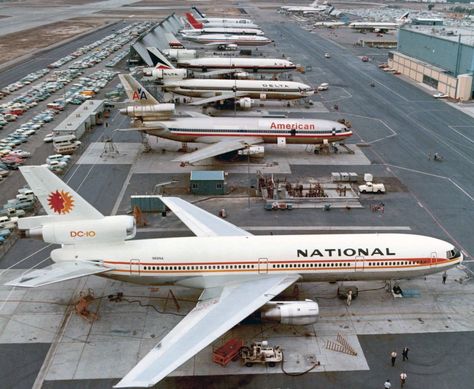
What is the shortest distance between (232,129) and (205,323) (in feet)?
161

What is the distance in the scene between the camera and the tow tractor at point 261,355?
115 ft

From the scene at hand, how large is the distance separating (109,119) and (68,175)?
31.9 m

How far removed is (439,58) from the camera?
128125 millimetres

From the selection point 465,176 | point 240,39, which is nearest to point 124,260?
point 465,176

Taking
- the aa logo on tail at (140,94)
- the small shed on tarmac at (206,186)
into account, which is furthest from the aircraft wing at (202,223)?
the aa logo on tail at (140,94)

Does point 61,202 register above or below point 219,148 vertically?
above

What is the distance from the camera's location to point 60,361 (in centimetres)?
3575

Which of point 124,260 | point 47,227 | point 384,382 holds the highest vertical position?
point 47,227

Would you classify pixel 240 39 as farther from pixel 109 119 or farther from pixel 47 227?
pixel 47 227

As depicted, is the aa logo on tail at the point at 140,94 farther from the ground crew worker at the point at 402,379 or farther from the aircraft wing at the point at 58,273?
the ground crew worker at the point at 402,379

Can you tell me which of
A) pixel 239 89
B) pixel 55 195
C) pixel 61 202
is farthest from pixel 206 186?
pixel 239 89

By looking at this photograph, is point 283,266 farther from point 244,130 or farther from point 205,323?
point 244,130

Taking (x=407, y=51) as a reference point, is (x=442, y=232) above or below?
below

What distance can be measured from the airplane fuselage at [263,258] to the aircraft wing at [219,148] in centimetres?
3098
